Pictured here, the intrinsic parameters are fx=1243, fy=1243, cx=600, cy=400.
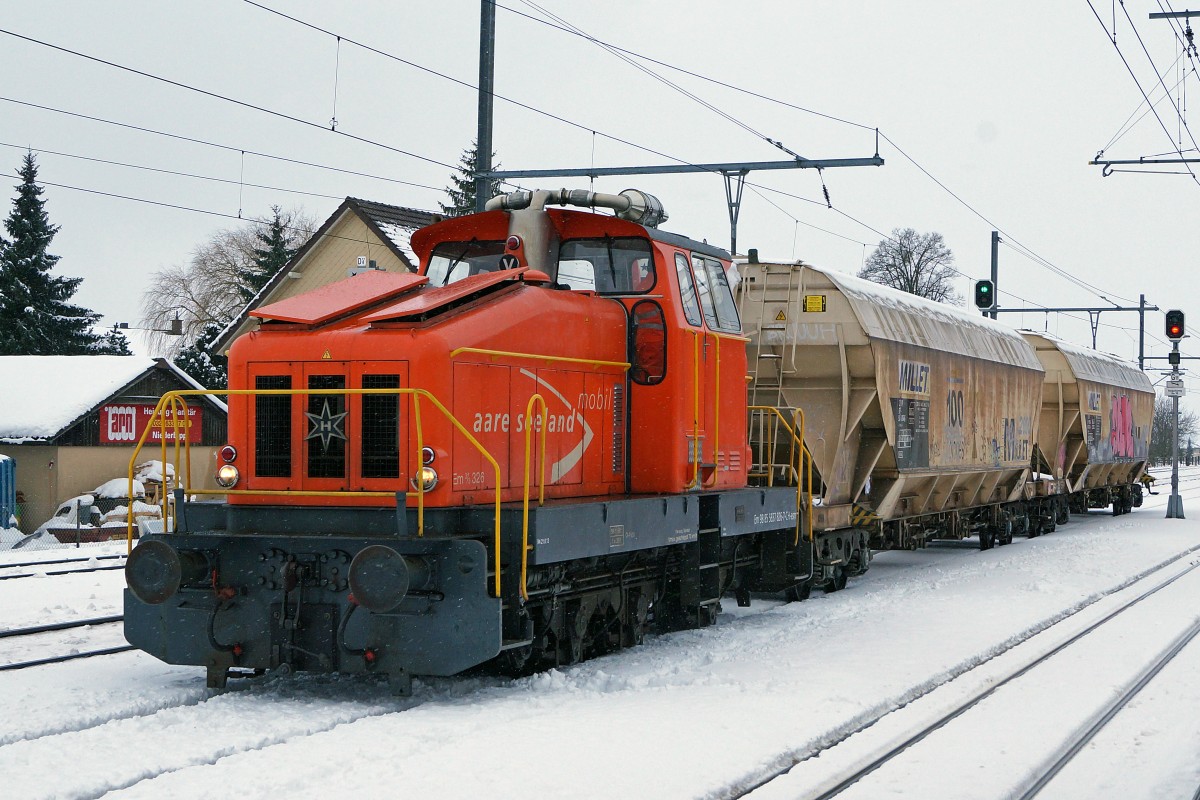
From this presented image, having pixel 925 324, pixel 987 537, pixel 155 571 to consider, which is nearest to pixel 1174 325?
pixel 987 537

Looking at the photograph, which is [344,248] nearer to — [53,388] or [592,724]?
[53,388]

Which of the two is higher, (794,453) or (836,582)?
(794,453)

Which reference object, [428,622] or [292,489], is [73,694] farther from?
[428,622]

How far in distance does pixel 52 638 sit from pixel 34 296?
30052 millimetres

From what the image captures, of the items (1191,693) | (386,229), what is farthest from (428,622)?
(386,229)

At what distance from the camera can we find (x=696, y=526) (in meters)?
9.16

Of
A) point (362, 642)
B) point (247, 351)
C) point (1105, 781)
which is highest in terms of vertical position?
point (247, 351)

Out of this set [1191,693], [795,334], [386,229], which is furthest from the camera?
[386,229]

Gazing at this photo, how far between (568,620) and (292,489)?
2.08 meters

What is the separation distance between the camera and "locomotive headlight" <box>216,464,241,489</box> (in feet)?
25.0

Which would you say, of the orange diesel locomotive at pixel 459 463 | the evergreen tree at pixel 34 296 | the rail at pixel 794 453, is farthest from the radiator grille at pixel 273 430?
the evergreen tree at pixel 34 296

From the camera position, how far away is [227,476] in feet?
25.0

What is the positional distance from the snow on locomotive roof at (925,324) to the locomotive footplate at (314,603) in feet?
23.6

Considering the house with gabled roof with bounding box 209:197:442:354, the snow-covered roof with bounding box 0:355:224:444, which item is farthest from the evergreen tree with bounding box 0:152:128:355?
the snow-covered roof with bounding box 0:355:224:444
